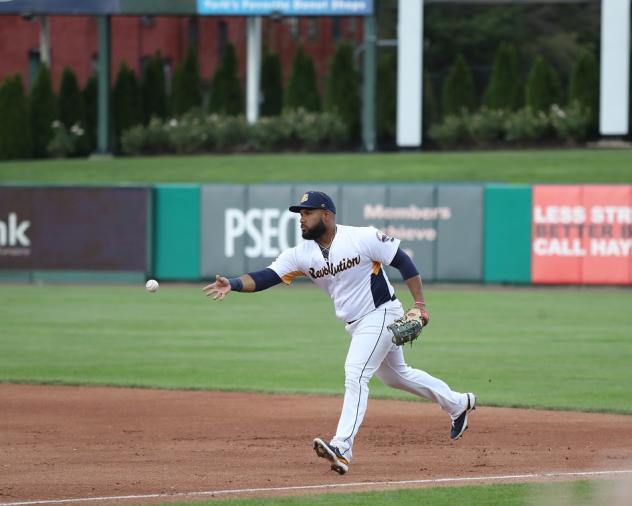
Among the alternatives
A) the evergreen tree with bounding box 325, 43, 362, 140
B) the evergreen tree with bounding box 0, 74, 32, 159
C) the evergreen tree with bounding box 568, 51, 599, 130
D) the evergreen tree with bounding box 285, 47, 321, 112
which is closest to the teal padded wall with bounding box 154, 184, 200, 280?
the evergreen tree with bounding box 0, 74, 32, 159

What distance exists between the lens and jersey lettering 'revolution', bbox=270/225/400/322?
28.8 ft

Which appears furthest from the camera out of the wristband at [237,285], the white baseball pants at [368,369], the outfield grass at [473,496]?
the wristband at [237,285]

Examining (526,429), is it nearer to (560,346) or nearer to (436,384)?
(436,384)

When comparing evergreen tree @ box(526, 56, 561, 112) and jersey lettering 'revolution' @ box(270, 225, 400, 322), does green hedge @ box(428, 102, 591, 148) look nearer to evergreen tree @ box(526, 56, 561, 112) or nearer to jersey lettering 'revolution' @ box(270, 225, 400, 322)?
evergreen tree @ box(526, 56, 561, 112)

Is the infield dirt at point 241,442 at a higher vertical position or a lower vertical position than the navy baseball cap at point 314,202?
lower

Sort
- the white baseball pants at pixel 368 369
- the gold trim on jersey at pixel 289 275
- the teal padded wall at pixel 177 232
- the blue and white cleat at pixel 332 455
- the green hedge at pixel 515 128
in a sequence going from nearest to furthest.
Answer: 1. the blue and white cleat at pixel 332 455
2. the white baseball pants at pixel 368 369
3. the gold trim on jersey at pixel 289 275
4. the teal padded wall at pixel 177 232
5. the green hedge at pixel 515 128

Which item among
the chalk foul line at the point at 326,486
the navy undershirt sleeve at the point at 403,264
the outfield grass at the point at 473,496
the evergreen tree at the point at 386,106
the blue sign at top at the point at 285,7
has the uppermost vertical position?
the blue sign at top at the point at 285,7

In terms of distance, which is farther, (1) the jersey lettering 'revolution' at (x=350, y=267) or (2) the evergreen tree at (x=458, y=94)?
(2) the evergreen tree at (x=458, y=94)

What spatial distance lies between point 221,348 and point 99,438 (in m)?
6.39

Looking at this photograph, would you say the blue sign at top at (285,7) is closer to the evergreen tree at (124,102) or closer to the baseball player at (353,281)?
the evergreen tree at (124,102)

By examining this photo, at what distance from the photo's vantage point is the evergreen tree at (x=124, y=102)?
41.7m

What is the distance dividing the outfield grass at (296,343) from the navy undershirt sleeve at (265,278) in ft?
12.4

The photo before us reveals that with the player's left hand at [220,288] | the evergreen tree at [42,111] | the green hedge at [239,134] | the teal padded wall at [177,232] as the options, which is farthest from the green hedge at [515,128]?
the player's left hand at [220,288]

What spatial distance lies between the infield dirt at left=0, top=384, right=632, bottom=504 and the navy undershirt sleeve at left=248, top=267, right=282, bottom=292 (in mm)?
1235
